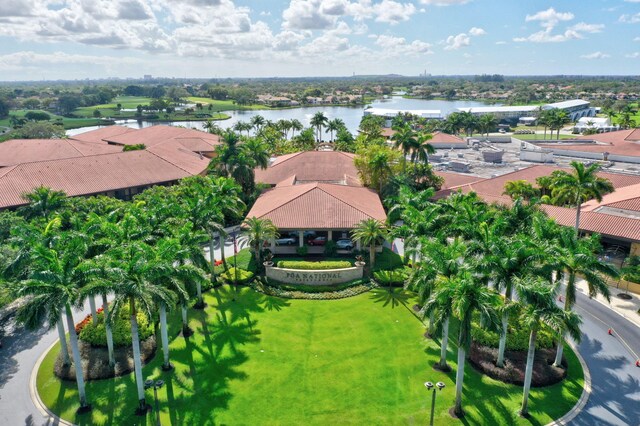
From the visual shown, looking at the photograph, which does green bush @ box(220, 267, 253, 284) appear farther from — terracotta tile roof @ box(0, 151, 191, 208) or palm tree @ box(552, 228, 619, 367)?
terracotta tile roof @ box(0, 151, 191, 208)

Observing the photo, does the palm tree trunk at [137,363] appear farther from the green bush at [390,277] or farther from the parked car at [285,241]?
the parked car at [285,241]

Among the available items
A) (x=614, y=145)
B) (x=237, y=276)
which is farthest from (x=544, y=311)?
(x=614, y=145)

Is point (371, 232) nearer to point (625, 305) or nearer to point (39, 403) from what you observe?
point (625, 305)

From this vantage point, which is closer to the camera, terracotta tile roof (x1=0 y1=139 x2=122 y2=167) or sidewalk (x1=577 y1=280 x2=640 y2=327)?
sidewalk (x1=577 y1=280 x2=640 y2=327)

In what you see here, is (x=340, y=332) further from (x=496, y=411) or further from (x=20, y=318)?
(x=20, y=318)

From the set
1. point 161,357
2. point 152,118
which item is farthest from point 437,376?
point 152,118

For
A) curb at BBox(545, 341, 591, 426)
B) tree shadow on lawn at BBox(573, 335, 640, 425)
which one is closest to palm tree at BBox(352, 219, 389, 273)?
curb at BBox(545, 341, 591, 426)

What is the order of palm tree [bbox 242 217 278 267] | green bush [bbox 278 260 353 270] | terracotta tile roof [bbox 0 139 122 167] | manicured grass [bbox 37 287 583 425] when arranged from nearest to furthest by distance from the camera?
manicured grass [bbox 37 287 583 425], palm tree [bbox 242 217 278 267], green bush [bbox 278 260 353 270], terracotta tile roof [bbox 0 139 122 167]
